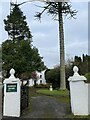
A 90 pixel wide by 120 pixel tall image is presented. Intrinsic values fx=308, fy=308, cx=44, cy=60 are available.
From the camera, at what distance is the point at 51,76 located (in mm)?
35531

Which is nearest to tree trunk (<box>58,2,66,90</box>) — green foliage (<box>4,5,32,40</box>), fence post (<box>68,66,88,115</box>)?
fence post (<box>68,66,88,115</box>)

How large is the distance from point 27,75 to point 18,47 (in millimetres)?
6039

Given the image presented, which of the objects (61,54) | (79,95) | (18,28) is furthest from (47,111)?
(18,28)

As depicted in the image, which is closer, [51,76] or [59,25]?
[59,25]

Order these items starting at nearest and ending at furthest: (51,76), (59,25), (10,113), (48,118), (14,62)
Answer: (48,118) → (10,113) → (59,25) → (14,62) → (51,76)

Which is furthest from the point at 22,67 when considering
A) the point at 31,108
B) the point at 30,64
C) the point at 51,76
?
the point at 31,108

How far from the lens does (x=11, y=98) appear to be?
11.2 m

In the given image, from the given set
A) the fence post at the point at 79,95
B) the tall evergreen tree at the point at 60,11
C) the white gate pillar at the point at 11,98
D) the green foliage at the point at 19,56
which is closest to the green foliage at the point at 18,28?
the green foliage at the point at 19,56

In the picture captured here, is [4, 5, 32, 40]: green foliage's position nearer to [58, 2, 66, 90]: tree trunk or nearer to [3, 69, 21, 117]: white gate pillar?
[58, 2, 66, 90]: tree trunk

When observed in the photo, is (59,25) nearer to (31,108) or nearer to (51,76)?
(31,108)

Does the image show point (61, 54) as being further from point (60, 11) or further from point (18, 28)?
point (18, 28)

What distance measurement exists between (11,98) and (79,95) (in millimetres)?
2475

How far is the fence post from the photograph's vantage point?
11.0 meters

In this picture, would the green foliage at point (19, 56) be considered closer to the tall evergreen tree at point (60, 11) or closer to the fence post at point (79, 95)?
the tall evergreen tree at point (60, 11)
